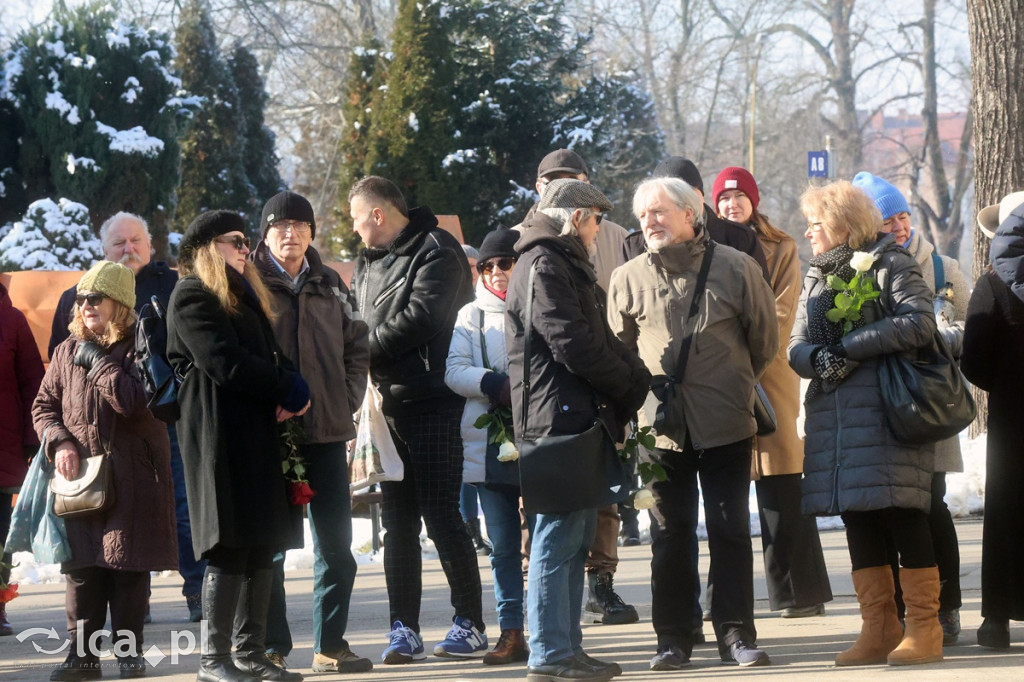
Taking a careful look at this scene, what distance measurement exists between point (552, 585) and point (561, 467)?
452 mm

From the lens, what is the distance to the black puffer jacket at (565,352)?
5324mm

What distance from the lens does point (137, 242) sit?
7.70 m

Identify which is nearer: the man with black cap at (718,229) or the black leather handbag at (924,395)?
the black leather handbag at (924,395)

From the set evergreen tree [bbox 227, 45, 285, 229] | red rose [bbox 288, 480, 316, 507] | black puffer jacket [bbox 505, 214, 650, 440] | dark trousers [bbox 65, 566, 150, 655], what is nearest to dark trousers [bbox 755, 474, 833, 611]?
black puffer jacket [bbox 505, 214, 650, 440]

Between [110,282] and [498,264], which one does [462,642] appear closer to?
[498,264]

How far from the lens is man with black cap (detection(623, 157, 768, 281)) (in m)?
6.63

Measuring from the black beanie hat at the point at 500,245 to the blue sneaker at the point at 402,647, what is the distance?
5.43ft

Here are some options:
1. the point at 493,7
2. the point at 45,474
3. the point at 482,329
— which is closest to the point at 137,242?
the point at 45,474

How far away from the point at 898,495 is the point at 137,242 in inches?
167

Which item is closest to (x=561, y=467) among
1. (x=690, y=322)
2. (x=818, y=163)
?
(x=690, y=322)

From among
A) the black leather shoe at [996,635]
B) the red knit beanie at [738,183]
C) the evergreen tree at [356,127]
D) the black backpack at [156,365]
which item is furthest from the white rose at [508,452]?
the evergreen tree at [356,127]

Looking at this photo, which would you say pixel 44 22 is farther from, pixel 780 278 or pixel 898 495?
pixel 898 495

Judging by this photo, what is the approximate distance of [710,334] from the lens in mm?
5699

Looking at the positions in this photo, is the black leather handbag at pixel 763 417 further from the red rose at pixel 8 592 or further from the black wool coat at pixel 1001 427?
the red rose at pixel 8 592
